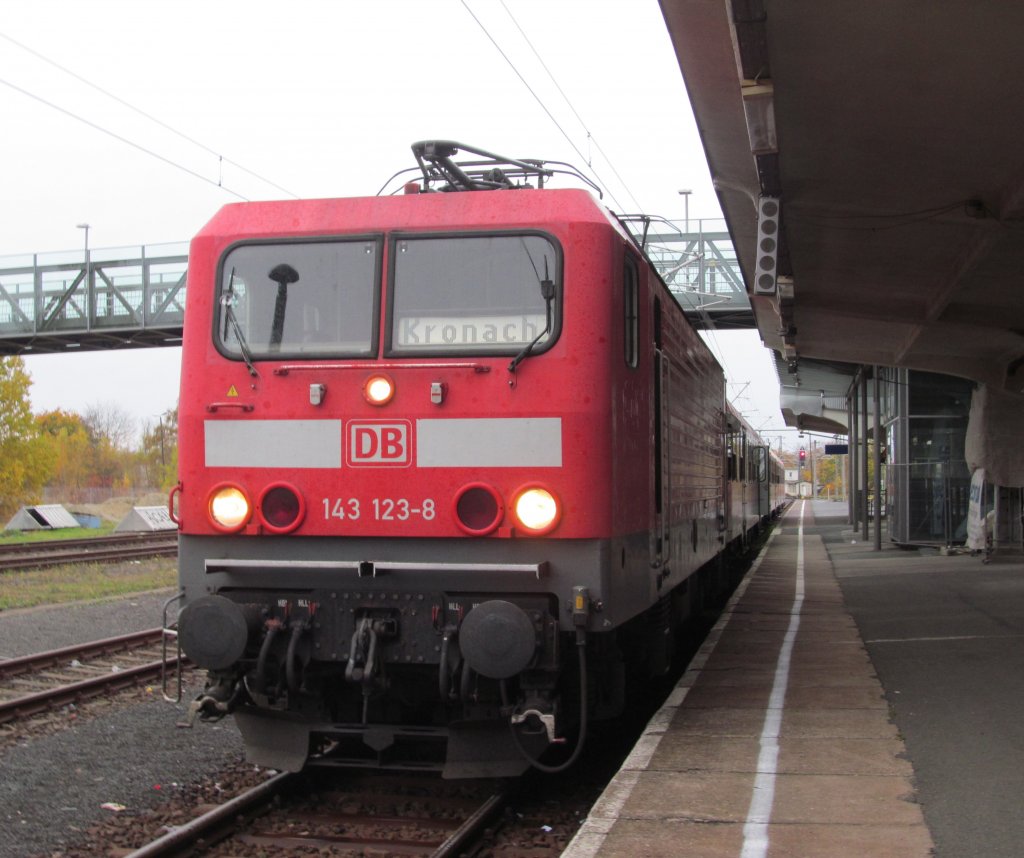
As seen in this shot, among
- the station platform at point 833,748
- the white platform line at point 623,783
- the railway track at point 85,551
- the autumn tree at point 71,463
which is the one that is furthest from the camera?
the autumn tree at point 71,463

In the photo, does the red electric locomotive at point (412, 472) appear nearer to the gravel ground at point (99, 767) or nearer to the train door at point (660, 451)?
the train door at point (660, 451)

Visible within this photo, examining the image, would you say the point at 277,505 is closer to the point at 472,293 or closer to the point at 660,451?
the point at 472,293

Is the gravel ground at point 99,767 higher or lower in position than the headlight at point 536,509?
lower

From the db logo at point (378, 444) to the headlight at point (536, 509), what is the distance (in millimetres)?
641

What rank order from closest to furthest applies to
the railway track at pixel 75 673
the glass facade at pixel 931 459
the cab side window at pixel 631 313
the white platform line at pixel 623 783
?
the white platform line at pixel 623 783 → the cab side window at pixel 631 313 → the railway track at pixel 75 673 → the glass facade at pixel 931 459

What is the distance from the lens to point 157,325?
28.7m

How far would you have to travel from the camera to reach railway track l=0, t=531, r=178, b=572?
840 inches

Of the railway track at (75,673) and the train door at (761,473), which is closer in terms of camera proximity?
the railway track at (75,673)

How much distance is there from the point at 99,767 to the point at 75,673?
3494 mm

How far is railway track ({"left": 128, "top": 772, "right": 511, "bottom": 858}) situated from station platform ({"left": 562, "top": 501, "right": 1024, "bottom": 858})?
0.92m

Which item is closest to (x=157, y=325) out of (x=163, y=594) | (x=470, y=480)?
(x=163, y=594)

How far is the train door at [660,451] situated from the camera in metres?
7.43

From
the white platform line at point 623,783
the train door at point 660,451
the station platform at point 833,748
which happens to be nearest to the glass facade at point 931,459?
the station platform at point 833,748

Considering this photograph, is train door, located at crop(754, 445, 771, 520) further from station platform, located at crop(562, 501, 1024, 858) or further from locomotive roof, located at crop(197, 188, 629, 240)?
locomotive roof, located at crop(197, 188, 629, 240)
